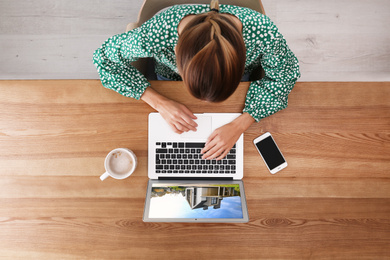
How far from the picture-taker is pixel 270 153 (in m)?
0.86

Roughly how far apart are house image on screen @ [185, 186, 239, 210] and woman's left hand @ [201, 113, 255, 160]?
106mm

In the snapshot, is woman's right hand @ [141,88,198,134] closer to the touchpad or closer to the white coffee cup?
the touchpad

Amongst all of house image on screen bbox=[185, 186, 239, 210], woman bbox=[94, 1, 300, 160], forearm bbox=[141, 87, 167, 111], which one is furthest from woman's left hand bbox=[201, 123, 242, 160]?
forearm bbox=[141, 87, 167, 111]

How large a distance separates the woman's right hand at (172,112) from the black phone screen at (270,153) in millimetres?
246

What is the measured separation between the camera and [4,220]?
851 mm

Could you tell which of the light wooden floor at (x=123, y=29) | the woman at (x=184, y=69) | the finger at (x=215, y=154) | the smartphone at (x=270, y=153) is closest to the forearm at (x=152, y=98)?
the woman at (x=184, y=69)

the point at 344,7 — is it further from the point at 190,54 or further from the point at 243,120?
the point at 190,54

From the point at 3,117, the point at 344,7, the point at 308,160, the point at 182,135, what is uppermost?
the point at 344,7

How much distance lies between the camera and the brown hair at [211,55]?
0.61 metres

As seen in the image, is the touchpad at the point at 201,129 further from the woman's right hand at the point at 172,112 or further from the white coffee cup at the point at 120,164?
the white coffee cup at the point at 120,164

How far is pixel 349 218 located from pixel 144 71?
0.95 m

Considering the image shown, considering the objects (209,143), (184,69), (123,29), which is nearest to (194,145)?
(209,143)

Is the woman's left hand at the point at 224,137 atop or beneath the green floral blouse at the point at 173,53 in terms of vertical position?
beneath

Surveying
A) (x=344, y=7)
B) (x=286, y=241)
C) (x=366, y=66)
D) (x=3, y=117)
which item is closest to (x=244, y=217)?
(x=286, y=241)
